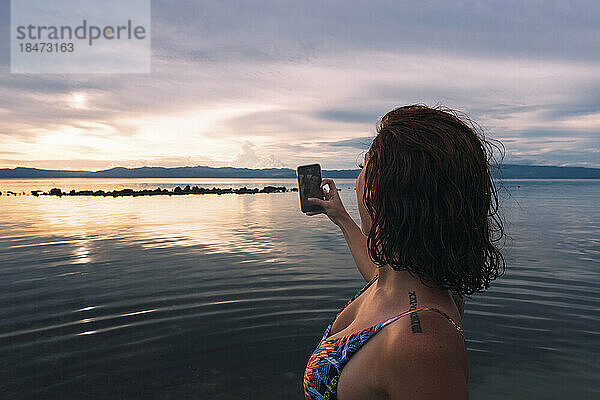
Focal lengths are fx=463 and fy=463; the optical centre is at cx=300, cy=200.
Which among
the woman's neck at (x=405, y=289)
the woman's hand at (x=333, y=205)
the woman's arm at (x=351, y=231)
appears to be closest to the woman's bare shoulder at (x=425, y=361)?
the woman's neck at (x=405, y=289)

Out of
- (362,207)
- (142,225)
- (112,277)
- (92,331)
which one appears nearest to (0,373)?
(92,331)

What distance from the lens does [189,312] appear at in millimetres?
9391

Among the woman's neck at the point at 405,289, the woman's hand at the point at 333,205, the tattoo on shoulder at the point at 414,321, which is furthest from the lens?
the woman's hand at the point at 333,205

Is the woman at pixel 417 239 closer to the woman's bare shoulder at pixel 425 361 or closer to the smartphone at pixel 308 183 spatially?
the woman's bare shoulder at pixel 425 361

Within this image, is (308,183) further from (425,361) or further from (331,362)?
(425,361)

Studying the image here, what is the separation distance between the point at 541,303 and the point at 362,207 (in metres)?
9.76

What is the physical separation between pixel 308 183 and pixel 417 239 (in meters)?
1.82

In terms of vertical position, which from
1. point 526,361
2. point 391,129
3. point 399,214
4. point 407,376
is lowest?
point 526,361

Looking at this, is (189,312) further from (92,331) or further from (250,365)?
(250,365)

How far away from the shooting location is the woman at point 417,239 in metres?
1.79

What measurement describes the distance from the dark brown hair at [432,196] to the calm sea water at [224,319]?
4.80 m

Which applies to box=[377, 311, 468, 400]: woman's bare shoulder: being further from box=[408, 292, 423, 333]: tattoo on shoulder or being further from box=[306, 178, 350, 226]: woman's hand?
box=[306, 178, 350, 226]: woman's hand

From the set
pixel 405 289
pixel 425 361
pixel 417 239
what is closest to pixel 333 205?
pixel 405 289

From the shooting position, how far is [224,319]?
29.7ft
